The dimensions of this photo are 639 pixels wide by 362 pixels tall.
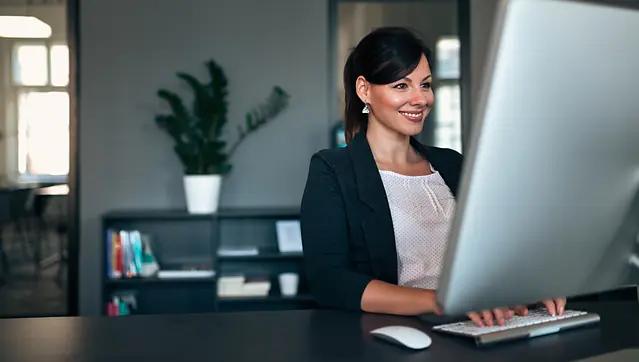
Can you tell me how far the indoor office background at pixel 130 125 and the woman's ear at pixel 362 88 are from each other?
2698 millimetres

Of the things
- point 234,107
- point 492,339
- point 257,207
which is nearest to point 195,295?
point 257,207

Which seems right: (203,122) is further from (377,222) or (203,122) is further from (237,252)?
(377,222)

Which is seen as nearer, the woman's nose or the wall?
the woman's nose

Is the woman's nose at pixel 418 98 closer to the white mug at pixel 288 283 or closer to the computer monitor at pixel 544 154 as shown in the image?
the computer monitor at pixel 544 154

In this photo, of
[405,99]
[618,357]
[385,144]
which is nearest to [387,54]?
[405,99]

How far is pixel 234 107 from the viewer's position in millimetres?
4707

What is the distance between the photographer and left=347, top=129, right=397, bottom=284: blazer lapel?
5.81 ft

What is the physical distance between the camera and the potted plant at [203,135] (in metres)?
4.29

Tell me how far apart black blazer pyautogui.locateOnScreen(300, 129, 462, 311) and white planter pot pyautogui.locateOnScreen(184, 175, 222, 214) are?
2501mm

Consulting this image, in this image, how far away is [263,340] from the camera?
4.34 ft

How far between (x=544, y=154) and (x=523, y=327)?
19.7 inches

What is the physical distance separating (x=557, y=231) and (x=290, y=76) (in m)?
3.87

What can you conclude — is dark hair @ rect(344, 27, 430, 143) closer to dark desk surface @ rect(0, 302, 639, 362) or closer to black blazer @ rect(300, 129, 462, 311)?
black blazer @ rect(300, 129, 462, 311)

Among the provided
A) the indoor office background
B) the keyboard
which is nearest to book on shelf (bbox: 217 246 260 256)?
the indoor office background
